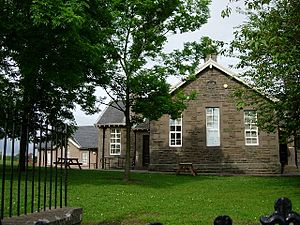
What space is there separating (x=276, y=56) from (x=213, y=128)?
20837 mm

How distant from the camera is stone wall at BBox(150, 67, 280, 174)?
1141 inches

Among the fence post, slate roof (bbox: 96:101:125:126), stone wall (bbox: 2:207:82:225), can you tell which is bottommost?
stone wall (bbox: 2:207:82:225)

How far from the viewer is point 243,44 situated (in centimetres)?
1045

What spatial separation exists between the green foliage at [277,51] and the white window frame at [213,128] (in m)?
11.9

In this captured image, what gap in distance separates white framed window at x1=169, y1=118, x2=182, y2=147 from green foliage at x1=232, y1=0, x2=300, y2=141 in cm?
1266

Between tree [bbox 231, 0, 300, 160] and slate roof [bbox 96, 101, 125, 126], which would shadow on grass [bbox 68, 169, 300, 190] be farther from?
slate roof [bbox 96, 101, 125, 126]

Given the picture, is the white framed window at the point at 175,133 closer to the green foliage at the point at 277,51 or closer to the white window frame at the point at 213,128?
the white window frame at the point at 213,128

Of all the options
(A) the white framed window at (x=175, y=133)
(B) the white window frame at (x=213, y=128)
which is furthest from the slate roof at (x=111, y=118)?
(B) the white window frame at (x=213, y=128)

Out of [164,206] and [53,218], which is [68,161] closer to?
[164,206]

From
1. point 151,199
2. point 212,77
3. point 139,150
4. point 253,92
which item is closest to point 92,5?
point 253,92

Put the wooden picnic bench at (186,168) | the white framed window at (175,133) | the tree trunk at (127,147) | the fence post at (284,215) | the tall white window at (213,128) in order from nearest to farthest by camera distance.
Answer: the fence post at (284,215)
the tree trunk at (127,147)
the wooden picnic bench at (186,168)
the tall white window at (213,128)
the white framed window at (175,133)

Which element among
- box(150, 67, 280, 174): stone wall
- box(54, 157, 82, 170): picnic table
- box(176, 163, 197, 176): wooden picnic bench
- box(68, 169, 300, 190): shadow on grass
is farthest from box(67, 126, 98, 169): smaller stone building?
box(68, 169, 300, 190): shadow on grass

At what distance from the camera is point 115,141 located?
36.1 m

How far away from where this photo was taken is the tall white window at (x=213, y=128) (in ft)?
97.0
